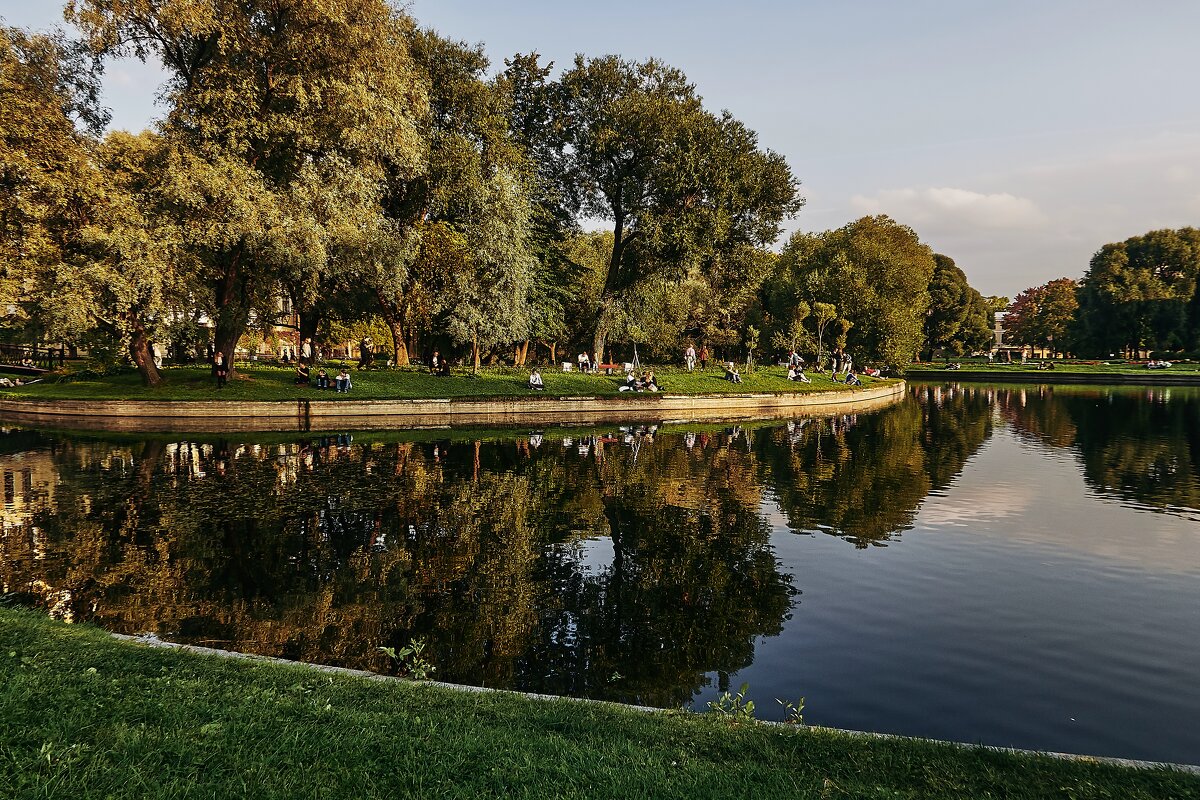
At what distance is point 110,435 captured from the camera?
2805 cm

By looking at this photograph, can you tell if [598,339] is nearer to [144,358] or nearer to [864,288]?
[144,358]

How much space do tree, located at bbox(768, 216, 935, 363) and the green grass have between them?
26.3 meters

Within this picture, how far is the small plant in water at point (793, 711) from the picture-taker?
6.91 m

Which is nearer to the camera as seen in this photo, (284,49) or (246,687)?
(246,687)

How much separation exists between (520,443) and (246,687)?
2171 cm

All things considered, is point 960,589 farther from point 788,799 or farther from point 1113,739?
point 788,799

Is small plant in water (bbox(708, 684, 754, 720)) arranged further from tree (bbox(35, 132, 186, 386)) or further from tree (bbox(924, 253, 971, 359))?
tree (bbox(924, 253, 971, 359))

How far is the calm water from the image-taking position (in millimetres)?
8016

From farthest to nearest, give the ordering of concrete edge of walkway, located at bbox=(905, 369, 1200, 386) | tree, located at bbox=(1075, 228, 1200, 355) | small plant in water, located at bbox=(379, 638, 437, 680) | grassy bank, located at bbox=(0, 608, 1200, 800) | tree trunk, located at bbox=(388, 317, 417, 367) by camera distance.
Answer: tree, located at bbox=(1075, 228, 1200, 355)
concrete edge of walkway, located at bbox=(905, 369, 1200, 386)
tree trunk, located at bbox=(388, 317, 417, 367)
small plant in water, located at bbox=(379, 638, 437, 680)
grassy bank, located at bbox=(0, 608, 1200, 800)

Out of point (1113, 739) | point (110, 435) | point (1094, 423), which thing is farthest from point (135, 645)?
point (1094, 423)

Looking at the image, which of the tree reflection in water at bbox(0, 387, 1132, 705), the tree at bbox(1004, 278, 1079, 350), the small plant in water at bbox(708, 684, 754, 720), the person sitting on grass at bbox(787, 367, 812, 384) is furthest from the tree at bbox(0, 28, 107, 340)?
the tree at bbox(1004, 278, 1079, 350)

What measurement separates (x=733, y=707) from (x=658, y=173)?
4287 cm

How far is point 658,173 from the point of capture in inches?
1794

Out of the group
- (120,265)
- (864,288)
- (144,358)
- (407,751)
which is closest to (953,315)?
(864,288)
